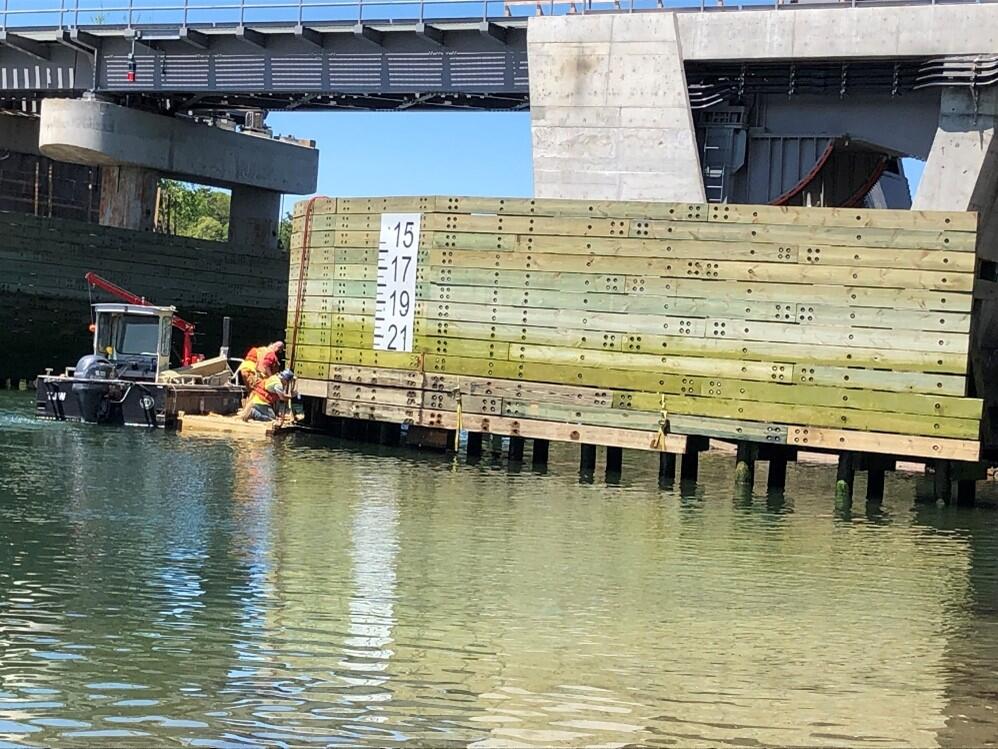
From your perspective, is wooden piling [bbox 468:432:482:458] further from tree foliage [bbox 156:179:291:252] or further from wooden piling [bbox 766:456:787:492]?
tree foliage [bbox 156:179:291:252]

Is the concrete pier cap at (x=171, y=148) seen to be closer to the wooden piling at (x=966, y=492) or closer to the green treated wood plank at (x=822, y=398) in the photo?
the green treated wood plank at (x=822, y=398)

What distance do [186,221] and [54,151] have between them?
193 feet

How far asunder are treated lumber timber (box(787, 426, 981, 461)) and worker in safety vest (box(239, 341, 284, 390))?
38.7 ft

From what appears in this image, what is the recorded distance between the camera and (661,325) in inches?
1005

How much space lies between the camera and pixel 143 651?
35.1 ft

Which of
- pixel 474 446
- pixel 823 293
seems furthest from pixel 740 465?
pixel 474 446

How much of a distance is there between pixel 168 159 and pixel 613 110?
21.9 meters

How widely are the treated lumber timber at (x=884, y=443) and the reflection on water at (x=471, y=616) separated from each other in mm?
1095

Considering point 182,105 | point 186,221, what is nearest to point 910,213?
point 182,105

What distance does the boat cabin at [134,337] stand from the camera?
32.3m

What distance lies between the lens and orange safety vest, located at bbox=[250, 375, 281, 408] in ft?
102

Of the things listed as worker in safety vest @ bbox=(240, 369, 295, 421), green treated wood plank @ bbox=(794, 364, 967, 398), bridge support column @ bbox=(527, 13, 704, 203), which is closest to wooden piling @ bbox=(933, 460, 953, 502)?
green treated wood plank @ bbox=(794, 364, 967, 398)

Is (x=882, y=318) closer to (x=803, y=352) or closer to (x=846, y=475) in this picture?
(x=803, y=352)

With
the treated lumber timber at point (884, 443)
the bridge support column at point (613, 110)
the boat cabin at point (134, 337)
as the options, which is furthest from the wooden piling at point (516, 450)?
the boat cabin at point (134, 337)
